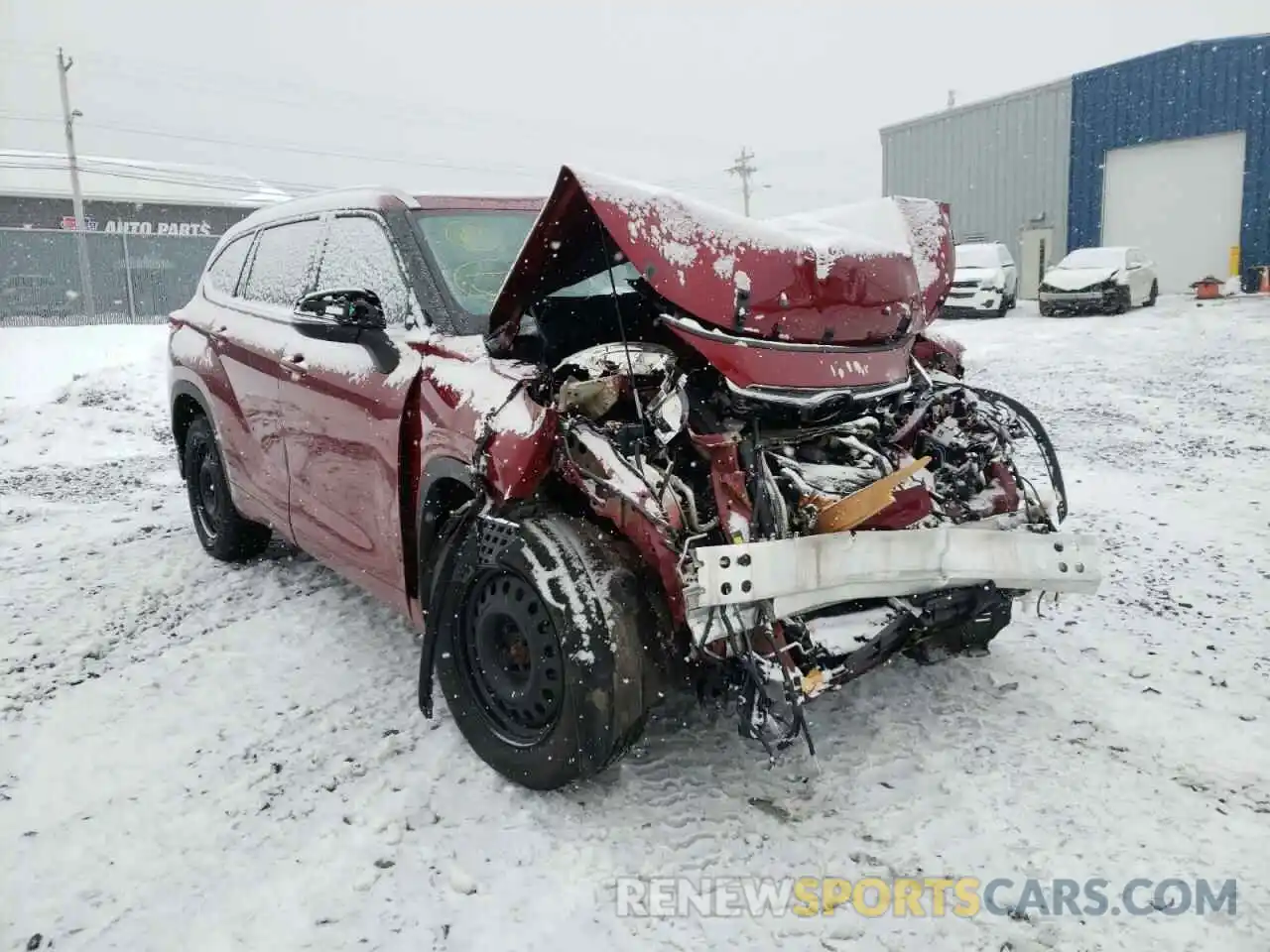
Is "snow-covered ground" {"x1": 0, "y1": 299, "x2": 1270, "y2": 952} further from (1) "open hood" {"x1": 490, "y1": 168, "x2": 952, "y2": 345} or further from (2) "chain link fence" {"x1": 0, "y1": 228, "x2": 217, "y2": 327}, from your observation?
(2) "chain link fence" {"x1": 0, "y1": 228, "x2": 217, "y2": 327}

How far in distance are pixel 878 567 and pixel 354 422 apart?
1960mm

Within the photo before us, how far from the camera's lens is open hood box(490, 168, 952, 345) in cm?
249

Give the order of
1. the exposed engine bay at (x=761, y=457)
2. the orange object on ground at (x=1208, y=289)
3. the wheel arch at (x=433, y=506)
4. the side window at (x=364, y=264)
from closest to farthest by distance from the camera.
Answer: the exposed engine bay at (x=761, y=457) → the wheel arch at (x=433, y=506) → the side window at (x=364, y=264) → the orange object on ground at (x=1208, y=289)

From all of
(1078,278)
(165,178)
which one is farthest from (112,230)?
(1078,278)

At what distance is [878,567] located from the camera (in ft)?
7.90

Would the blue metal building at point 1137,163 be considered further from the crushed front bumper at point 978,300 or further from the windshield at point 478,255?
the windshield at point 478,255

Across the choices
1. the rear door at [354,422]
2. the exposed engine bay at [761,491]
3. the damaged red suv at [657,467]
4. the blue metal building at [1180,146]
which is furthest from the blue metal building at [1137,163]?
the rear door at [354,422]

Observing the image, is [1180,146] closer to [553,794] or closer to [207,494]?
[207,494]

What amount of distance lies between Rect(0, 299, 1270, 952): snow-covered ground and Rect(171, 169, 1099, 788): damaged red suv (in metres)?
0.30

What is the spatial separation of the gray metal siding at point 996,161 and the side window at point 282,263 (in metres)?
22.5

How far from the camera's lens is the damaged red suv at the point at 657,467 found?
2.40 m

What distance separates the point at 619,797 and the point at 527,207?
245 centimetres

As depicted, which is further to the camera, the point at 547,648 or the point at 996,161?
the point at 996,161

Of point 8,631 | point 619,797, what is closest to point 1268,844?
point 619,797
